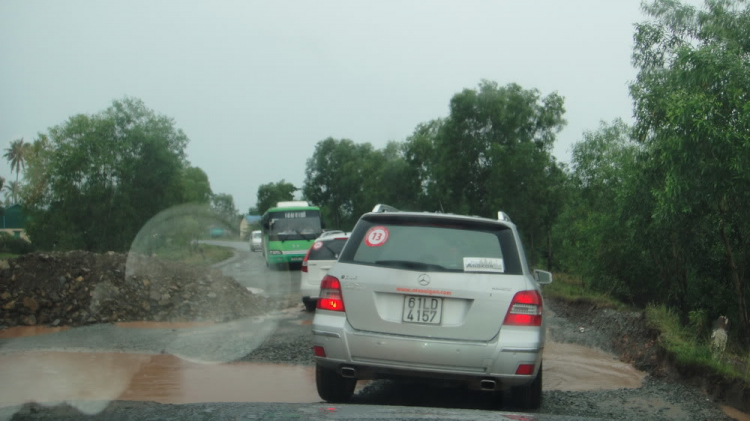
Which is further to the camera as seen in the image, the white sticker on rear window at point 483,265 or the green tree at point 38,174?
the green tree at point 38,174

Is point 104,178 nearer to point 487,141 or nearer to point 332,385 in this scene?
point 487,141

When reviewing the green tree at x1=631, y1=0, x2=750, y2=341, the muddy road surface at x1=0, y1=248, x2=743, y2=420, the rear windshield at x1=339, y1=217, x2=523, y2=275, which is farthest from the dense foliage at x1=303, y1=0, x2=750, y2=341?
the rear windshield at x1=339, y1=217, x2=523, y2=275

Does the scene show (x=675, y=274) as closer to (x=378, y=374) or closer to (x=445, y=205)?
(x=378, y=374)

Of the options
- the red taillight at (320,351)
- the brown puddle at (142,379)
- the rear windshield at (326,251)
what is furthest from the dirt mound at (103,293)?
the red taillight at (320,351)

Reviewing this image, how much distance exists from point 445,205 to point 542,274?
144ft

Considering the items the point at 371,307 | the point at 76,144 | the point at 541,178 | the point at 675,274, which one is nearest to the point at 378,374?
the point at 371,307

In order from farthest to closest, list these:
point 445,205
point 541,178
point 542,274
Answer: point 445,205 < point 541,178 < point 542,274

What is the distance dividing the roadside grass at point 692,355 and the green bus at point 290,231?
74.5 feet

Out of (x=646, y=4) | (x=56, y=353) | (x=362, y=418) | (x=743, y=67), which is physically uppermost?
(x=646, y=4)

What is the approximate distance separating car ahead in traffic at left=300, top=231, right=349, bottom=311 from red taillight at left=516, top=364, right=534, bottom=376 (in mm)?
8908

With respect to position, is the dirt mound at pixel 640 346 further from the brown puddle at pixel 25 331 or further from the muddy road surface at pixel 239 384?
the brown puddle at pixel 25 331

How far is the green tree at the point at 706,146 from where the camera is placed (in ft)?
35.4

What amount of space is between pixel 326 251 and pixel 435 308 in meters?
9.22

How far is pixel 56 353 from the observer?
9.26 metres
